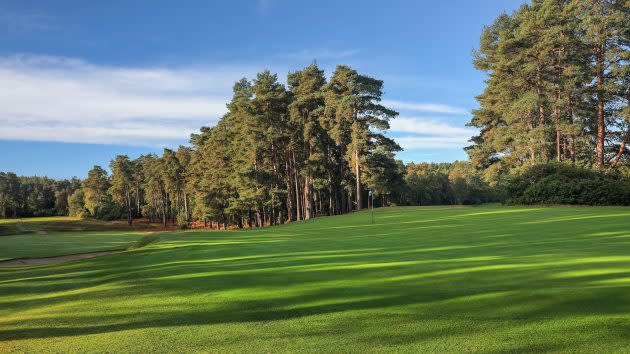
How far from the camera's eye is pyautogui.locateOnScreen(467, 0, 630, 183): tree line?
32875mm

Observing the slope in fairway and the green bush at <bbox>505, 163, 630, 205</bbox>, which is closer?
the slope in fairway

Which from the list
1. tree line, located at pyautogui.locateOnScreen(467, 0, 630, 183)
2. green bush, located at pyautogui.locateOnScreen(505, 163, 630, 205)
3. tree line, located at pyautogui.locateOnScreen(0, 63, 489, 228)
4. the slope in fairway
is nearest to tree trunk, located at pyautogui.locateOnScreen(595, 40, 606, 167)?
tree line, located at pyautogui.locateOnScreen(467, 0, 630, 183)

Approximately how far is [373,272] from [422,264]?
1.37 m

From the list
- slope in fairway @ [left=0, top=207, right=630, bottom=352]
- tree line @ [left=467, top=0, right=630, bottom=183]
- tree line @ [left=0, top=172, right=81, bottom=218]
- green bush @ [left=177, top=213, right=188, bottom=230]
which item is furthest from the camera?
tree line @ [left=0, top=172, right=81, bottom=218]

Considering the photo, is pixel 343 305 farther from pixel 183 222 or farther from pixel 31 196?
pixel 31 196

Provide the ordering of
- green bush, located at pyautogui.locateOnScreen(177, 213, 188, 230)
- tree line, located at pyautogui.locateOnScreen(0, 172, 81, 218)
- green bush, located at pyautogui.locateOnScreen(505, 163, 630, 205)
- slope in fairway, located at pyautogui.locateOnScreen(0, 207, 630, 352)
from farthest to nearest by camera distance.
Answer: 1. tree line, located at pyautogui.locateOnScreen(0, 172, 81, 218)
2. green bush, located at pyautogui.locateOnScreen(177, 213, 188, 230)
3. green bush, located at pyautogui.locateOnScreen(505, 163, 630, 205)
4. slope in fairway, located at pyautogui.locateOnScreen(0, 207, 630, 352)

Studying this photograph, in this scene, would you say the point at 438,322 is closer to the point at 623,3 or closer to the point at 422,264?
the point at 422,264

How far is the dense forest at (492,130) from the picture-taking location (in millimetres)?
33156

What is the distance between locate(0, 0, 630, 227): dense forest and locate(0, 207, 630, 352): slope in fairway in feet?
69.8

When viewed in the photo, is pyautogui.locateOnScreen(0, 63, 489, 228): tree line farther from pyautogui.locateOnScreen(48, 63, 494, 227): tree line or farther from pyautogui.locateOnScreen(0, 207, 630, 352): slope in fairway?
pyautogui.locateOnScreen(0, 207, 630, 352): slope in fairway

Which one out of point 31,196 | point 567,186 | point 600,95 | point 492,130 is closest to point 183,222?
point 492,130

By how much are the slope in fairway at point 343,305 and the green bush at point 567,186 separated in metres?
24.3

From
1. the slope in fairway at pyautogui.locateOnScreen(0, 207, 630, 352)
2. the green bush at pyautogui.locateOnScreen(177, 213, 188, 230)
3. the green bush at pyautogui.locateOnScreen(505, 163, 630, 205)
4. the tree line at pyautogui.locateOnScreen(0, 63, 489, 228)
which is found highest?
the tree line at pyautogui.locateOnScreen(0, 63, 489, 228)

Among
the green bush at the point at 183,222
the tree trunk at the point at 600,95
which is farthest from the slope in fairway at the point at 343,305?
the green bush at the point at 183,222
